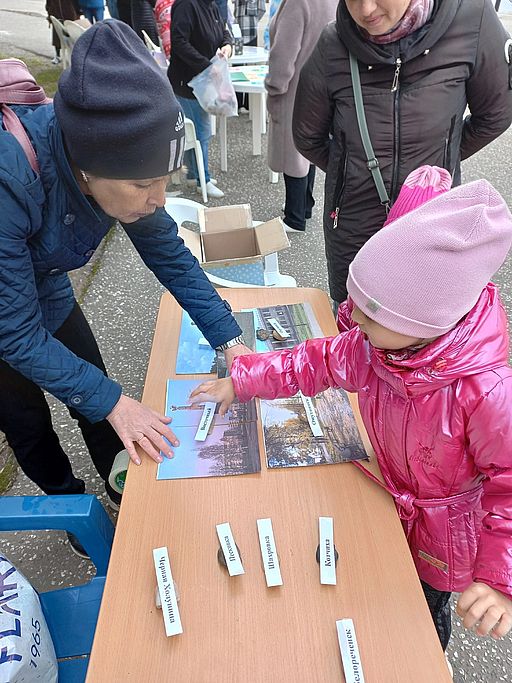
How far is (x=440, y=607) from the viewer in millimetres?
1193

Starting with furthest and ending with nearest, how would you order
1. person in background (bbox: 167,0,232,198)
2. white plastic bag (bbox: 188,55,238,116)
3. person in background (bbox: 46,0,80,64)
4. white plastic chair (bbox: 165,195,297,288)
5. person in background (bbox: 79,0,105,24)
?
person in background (bbox: 79,0,105,24), person in background (bbox: 46,0,80,64), white plastic bag (bbox: 188,55,238,116), person in background (bbox: 167,0,232,198), white plastic chair (bbox: 165,195,297,288)

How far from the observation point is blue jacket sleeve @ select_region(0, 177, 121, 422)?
0.92m

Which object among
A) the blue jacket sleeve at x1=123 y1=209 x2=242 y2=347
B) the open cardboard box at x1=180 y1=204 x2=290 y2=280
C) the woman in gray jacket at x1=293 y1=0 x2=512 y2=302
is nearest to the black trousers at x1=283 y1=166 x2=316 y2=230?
the open cardboard box at x1=180 y1=204 x2=290 y2=280

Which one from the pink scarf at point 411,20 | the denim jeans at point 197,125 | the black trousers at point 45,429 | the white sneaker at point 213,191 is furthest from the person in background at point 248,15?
the black trousers at point 45,429

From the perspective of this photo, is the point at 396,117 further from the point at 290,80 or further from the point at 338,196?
the point at 290,80

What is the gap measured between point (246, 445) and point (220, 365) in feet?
0.92

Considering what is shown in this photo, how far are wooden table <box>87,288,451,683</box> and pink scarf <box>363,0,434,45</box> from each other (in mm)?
1221

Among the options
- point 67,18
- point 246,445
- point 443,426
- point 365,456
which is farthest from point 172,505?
point 67,18

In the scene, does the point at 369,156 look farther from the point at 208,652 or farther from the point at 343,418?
the point at 208,652

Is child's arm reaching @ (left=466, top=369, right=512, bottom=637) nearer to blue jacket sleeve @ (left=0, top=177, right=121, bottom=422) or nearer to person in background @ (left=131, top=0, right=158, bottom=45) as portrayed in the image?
blue jacket sleeve @ (left=0, top=177, right=121, bottom=422)

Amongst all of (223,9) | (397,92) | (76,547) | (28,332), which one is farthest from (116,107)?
(223,9)

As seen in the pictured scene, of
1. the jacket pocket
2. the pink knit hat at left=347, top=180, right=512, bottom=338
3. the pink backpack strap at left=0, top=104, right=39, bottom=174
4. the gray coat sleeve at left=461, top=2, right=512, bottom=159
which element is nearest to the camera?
the pink knit hat at left=347, top=180, right=512, bottom=338

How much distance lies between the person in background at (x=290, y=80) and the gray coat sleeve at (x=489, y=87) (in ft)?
4.30

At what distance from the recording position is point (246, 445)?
1.12m
